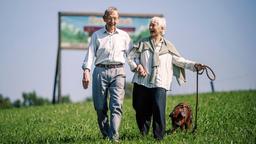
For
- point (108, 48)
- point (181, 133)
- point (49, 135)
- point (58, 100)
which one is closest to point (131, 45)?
point (108, 48)

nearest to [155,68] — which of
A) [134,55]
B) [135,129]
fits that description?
[134,55]

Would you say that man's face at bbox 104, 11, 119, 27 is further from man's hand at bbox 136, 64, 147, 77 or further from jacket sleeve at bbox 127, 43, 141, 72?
man's hand at bbox 136, 64, 147, 77

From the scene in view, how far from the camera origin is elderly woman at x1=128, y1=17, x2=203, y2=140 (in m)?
10.1

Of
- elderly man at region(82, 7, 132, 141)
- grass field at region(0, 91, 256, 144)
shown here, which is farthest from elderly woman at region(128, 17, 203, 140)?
grass field at region(0, 91, 256, 144)

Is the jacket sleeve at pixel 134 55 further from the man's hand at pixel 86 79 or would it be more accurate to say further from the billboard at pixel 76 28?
the billboard at pixel 76 28

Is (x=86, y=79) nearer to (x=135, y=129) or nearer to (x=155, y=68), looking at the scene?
(x=155, y=68)

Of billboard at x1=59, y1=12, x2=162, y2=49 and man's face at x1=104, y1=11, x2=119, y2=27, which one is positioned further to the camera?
billboard at x1=59, y1=12, x2=162, y2=49

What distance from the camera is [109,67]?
33.2ft

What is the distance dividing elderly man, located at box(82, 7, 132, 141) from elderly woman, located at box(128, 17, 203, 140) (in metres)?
0.26

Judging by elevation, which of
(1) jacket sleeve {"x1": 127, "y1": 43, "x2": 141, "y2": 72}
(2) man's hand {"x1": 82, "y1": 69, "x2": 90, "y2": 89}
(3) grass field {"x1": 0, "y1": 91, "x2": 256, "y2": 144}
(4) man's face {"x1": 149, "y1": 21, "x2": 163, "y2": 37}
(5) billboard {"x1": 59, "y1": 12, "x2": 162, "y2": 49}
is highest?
(5) billboard {"x1": 59, "y1": 12, "x2": 162, "y2": 49}

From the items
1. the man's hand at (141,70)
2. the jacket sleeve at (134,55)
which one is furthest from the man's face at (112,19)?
the man's hand at (141,70)

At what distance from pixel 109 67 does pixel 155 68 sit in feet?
2.51

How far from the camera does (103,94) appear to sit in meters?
10.2

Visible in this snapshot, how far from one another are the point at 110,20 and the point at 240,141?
2.88m
